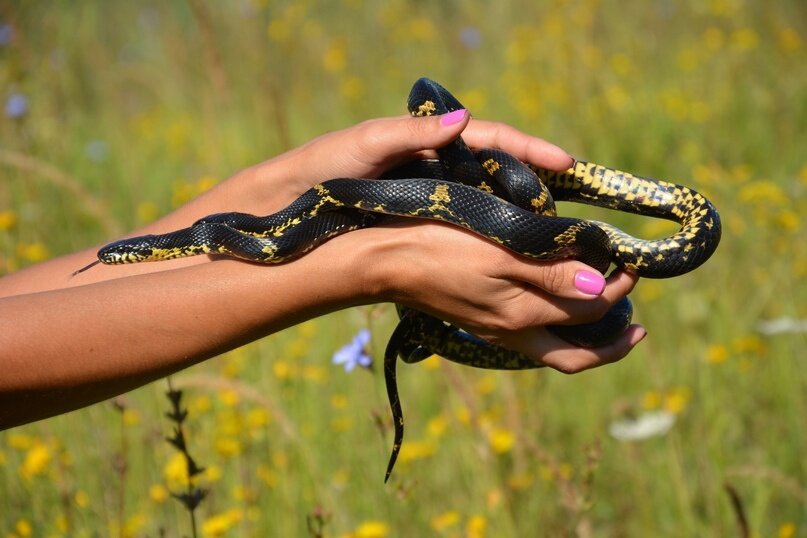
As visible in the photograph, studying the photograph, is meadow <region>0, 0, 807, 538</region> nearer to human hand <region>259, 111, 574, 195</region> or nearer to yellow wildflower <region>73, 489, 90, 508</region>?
yellow wildflower <region>73, 489, 90, 508</region>

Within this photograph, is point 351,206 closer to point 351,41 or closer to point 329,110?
point 329,110

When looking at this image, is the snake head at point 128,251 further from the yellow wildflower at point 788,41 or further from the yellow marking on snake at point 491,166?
the yellow wildflower at point 788,41

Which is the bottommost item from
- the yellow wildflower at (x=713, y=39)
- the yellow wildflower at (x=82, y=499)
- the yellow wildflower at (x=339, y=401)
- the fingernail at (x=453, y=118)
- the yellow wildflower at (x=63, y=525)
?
the yellow wildflower at (x=339, y=401)

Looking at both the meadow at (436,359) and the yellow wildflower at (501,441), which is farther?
the meadow at (436,359)

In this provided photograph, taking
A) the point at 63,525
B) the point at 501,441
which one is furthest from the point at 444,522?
the point at 63,525

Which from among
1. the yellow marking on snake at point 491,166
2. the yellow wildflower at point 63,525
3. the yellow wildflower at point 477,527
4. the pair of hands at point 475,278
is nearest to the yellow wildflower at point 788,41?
the pair of hands at point 475,278

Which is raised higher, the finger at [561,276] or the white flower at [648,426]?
the finger at [561,276]

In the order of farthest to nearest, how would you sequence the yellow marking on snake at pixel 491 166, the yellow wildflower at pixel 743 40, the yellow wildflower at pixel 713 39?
the yellow wildflower at pixel 713 39, the yellow wildflower at pixel 743 40, the yellow marking on snake at pixel 491 166

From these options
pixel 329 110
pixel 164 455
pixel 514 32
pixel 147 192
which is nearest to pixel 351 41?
pixel 329 110
